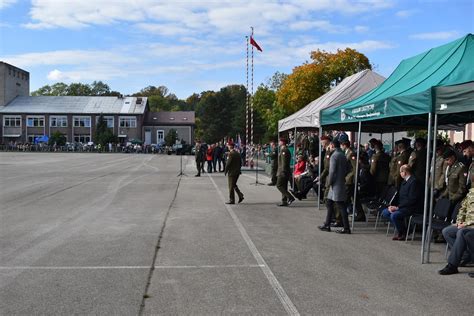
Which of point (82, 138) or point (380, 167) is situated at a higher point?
point (380, 167)

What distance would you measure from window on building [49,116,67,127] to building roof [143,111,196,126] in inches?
571

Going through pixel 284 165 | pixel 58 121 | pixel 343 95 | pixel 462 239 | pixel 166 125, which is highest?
pixel 58 121

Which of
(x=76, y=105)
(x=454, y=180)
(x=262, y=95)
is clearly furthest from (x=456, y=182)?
(x=76, y=105)

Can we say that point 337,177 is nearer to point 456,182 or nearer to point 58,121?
point 456,182

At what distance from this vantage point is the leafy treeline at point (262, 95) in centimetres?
4838

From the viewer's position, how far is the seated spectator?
677 centimetres

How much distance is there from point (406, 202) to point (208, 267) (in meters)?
4.04

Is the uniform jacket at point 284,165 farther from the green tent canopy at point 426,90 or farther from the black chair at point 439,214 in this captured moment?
the black chair at point 439,214

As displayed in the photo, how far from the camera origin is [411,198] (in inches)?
353

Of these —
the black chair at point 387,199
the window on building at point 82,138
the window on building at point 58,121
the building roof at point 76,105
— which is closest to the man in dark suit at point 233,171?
the black chair at point 387,199

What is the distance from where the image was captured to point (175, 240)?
884cm

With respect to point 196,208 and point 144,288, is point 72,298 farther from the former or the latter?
point 196,208

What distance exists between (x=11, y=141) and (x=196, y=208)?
87421 millimetres

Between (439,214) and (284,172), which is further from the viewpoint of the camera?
(284,172)
